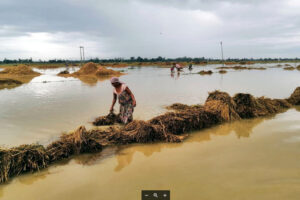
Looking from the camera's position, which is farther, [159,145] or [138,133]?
[138,133]

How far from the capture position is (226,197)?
2.43 m

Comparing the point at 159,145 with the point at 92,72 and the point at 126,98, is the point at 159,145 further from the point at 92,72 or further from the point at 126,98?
the point at 92,72

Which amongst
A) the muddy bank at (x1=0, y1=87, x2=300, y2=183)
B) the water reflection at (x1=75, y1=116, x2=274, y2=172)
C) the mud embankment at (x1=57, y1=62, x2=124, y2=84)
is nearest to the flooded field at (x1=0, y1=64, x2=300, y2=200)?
the water reflection at (x1=75, y1=116, x2=274, y2=172)

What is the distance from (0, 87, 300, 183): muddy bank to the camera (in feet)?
10.6

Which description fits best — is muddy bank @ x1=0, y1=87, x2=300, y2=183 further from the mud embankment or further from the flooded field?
the mud embankment

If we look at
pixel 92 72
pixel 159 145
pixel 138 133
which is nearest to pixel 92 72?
pixel 92 72

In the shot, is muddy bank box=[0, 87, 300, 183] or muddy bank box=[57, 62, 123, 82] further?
muddy bank box=[57, 62, 123, 82]

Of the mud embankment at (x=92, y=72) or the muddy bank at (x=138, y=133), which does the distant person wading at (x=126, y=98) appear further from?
the mud embankment at (x=92, y=72)

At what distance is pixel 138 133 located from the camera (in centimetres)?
431

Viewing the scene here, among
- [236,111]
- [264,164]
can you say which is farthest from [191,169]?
[236,111]

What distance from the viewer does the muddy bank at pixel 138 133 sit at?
10.6 feet

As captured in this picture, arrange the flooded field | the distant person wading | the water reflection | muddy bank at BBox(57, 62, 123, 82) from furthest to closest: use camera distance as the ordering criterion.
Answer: muddy bank at BBox(57, 62, 123, 82)
the distant person wading
the water reflection
the flooded field

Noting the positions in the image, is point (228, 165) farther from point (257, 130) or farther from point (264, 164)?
point (257, 130)

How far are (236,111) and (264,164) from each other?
115 inches
